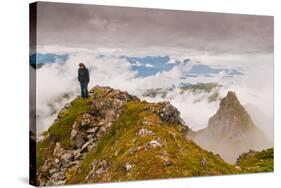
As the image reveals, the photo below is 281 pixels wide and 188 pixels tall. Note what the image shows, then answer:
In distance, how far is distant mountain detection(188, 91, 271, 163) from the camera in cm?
1025

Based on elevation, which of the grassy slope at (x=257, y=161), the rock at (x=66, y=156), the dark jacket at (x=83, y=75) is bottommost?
the grassy slope at (x=257, y=161)

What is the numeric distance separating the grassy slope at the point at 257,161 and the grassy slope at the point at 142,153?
65 cm

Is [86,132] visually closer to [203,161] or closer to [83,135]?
[83,135]

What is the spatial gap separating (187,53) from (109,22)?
1192 mm

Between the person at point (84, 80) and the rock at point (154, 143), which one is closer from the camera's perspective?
the person at point (84, 80)

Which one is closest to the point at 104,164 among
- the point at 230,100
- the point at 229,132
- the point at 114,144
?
the point at 114,144

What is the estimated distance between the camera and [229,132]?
10398 mm

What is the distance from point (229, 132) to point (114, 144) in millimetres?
1689

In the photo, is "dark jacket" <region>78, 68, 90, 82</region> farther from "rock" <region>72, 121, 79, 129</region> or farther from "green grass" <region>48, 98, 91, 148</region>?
"rock" <region>72, 121, 79, 129</region>

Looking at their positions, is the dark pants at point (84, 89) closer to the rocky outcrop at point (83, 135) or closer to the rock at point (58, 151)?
the rocky outcrop at point (83, 135)

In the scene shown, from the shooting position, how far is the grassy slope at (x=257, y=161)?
1052 centimetres

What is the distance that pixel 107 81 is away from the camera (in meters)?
9.55

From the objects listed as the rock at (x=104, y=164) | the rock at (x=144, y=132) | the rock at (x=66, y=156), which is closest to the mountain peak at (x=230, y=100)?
the rock at (x=144, y=132)

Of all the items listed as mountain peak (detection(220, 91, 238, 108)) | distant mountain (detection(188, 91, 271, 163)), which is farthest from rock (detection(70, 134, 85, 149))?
mountain peak (detection(220, 91, 238, 108))
